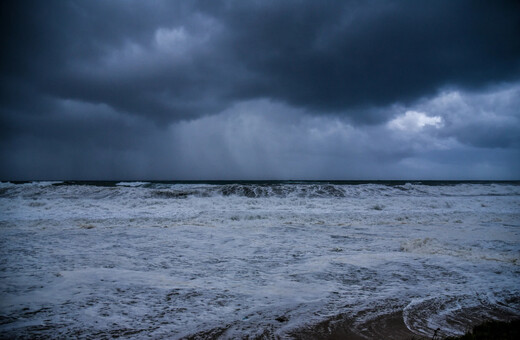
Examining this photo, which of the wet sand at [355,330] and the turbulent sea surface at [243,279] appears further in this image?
the turbulent sea surface at [243,279]

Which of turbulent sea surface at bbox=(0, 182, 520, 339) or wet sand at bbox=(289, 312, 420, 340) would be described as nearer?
Answer: wet sand at bbox=(289, 312, 420, 340)

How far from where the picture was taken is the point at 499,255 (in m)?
6.92

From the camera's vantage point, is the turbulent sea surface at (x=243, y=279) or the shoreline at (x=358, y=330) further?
the turbulent sea surface at (x=243, y=279)

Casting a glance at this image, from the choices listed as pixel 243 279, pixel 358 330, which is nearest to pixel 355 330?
pixel 358 330

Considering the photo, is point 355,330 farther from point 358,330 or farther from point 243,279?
point 243,279

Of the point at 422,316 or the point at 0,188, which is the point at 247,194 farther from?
the point at 0,188

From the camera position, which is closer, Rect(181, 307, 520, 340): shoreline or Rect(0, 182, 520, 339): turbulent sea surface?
Rect(181, 307, 520, 340): shoreline

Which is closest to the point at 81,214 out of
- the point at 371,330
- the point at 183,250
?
the point at 183,250

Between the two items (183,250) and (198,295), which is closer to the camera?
(198,295)

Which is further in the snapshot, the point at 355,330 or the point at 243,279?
the point at 243,279

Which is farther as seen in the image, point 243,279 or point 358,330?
point 243,279

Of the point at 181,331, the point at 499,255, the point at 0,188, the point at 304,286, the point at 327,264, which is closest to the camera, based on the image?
the point at 181,331

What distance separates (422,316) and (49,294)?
5094 millimetres

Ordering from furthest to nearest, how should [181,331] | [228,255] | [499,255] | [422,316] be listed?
1. [499,255]
2. [228,255]
3. [422,316]
4. [181,331]
